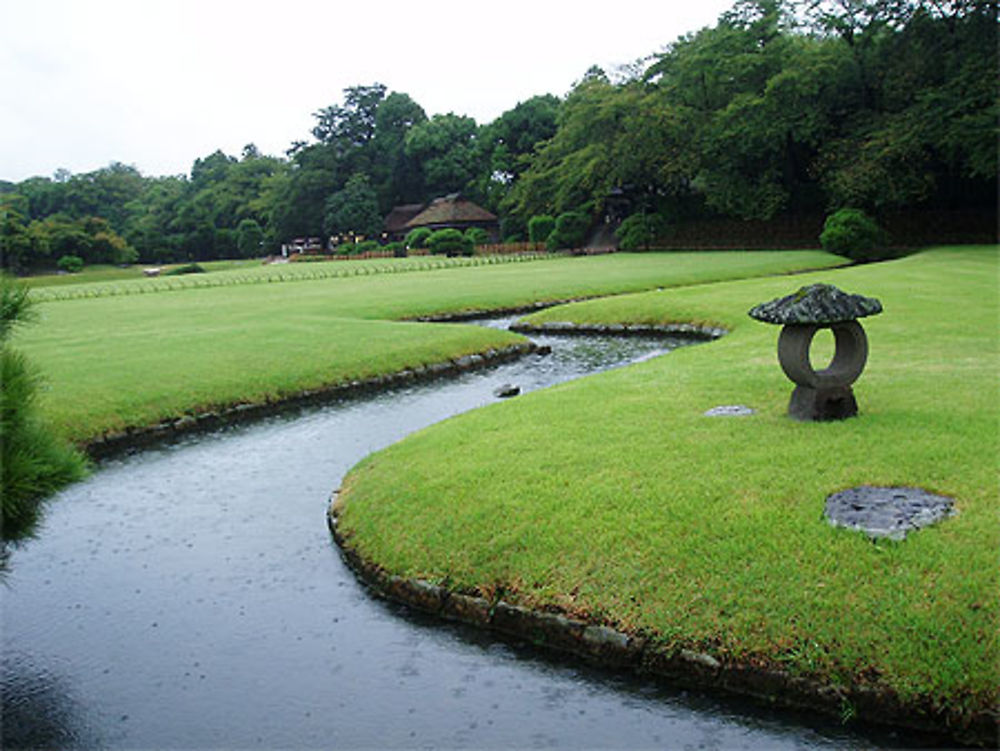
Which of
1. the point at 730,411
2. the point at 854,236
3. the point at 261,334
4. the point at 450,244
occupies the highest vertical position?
the point at 450,244

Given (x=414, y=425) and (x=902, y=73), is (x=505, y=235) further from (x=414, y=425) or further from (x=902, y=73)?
(x=414, y=425)

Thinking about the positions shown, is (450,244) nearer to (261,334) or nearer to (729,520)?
(261,334)

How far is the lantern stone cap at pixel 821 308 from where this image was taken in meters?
8.38

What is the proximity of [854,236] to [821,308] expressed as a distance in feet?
119

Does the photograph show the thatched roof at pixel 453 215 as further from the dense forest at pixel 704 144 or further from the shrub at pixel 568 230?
the shrub at pixel 568 230

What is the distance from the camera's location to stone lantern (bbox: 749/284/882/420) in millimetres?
8430

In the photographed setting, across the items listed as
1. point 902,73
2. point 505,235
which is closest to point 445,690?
point 902,73

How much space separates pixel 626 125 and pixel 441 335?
3486cm

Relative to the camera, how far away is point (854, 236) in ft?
134

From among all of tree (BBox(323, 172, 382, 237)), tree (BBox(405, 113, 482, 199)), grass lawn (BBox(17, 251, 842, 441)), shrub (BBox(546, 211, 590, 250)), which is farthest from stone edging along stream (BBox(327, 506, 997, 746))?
tree (BBox(405, 113, 482, 199))

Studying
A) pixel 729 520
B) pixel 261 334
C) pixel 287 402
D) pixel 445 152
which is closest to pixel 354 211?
pixel 445 152

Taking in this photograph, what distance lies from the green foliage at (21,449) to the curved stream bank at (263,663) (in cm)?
149

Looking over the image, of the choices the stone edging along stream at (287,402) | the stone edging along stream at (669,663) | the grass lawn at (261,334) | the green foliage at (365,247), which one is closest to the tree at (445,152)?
the green foliage at (365,247)

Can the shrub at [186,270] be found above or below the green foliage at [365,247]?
below
